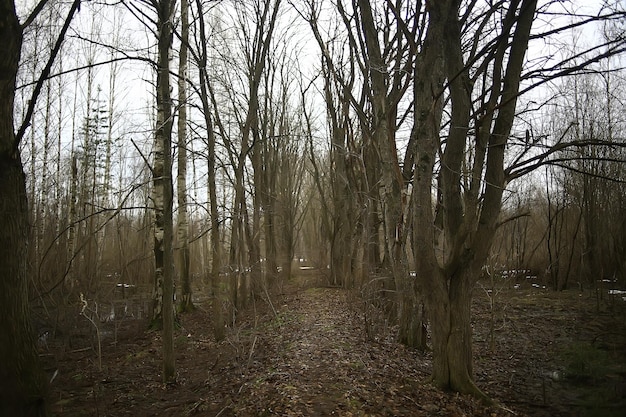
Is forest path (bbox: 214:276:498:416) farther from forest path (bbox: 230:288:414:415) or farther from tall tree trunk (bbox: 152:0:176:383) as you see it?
tall tree trunk (bbox: 152:0:176:383)

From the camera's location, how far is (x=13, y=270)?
3344 millimetres

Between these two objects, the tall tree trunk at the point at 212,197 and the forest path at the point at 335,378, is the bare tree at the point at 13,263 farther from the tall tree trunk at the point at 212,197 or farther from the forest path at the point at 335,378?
the tall tree trunk at the point at 212,197

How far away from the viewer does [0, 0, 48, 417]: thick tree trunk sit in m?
3.22

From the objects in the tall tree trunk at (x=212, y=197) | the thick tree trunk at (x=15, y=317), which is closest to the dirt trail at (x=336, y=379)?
the tall tree trunk at (x=212, y=197)

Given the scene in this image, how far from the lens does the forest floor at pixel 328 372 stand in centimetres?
507

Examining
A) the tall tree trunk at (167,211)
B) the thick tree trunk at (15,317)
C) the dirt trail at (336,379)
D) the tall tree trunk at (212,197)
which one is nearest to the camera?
the thick tree trunk at (15,317)

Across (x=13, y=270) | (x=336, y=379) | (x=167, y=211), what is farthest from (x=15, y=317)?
(x=336, y=379)

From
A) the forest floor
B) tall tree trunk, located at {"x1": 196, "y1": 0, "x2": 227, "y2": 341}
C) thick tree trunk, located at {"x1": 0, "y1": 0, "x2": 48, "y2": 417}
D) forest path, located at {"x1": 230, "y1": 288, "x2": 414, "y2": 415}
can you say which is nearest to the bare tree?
thick tree trunk, located at {"x1": 0, "y1": 0, "x2": 48, "y2": 417}

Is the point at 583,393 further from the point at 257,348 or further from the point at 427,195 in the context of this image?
the point at 257,348

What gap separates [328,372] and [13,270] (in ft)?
13.8

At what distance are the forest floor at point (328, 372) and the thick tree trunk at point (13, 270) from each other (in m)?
2.07

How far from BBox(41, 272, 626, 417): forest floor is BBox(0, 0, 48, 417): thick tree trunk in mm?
2066

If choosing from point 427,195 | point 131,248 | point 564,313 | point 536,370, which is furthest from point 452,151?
point 131,248

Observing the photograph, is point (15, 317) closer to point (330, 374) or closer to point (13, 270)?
point (13, 270)
